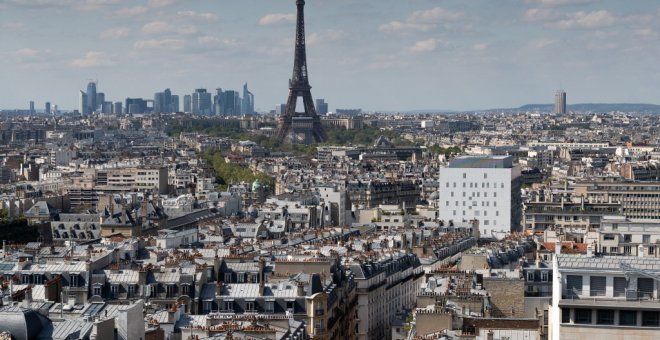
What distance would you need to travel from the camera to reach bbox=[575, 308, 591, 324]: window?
94.0 ft

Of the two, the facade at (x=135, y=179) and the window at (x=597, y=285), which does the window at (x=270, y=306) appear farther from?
the facade at (x=135, y=179)

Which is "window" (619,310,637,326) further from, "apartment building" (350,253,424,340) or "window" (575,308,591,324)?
"apartment building" (350,253,424,340)

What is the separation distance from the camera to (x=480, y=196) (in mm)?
98250

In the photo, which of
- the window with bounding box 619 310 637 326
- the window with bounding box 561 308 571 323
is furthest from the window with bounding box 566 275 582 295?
the window with bounding box 619 310 637 326

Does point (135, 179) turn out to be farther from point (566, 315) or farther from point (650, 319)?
point (650, 319)

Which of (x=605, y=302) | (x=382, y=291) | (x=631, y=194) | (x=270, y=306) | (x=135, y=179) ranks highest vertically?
(x=605, y=302)

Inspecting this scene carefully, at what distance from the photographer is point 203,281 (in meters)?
47.2

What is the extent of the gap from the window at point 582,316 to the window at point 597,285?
604 mm

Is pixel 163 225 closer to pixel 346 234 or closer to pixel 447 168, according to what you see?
pixel 346 234

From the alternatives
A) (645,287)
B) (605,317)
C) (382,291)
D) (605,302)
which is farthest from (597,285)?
(382,291)

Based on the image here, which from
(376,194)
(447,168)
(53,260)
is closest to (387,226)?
(447,168)

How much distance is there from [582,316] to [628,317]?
852 mm

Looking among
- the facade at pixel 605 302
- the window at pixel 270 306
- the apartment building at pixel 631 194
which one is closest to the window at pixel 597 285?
the facade at pixel 605 302

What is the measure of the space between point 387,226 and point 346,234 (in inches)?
536
